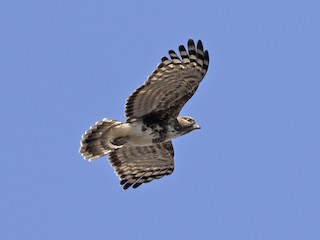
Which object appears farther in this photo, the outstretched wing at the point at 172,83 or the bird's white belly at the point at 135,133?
the bird's white belly at the point at 135,133

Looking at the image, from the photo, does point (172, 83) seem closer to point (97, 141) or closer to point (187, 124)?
point (187, 124)

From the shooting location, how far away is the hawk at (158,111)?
1703 centimetres

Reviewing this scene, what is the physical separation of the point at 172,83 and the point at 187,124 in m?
0.90

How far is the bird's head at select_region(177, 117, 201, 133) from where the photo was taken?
57.6ft

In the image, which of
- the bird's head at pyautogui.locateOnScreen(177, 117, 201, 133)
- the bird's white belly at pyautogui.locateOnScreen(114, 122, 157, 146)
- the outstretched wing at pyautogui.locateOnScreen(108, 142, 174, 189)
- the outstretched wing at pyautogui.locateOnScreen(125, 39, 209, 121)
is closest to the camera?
the outstretched wing at pyautogui.locateOnScreen(125, 39, 209, 121)

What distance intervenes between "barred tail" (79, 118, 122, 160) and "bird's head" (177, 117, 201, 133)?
1226 mm

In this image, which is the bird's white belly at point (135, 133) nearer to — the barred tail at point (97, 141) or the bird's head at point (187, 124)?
the barred tail at point (97, 141)

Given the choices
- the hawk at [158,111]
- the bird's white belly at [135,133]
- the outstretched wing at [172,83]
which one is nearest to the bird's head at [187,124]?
the hawk at [158,111]

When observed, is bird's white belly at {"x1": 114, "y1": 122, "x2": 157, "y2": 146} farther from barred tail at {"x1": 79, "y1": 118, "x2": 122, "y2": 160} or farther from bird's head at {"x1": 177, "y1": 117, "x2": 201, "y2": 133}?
bird's head at {"x1": 177, "y1": 117, "x2": 201, "y2": 133}

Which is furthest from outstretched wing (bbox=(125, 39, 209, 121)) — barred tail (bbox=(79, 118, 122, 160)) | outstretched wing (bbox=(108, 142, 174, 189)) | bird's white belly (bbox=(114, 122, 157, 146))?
outstretched wing (bbox=(108, 142, 174, 189))

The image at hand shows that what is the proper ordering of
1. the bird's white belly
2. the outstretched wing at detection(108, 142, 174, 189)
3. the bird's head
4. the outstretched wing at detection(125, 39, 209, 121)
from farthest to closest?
1. the outstretched wing at detection(108, 142, 174, 189)
2. the bird's head
3. the bird's white belly
4. the outstretched wing at detection(125, 39, 209, 121)

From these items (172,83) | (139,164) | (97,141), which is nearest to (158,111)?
(172,83)

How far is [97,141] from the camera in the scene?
58.3 feet

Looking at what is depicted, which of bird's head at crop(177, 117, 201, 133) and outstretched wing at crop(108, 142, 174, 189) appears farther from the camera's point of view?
outstretched wing at crop(108, 142, 174, 189)
